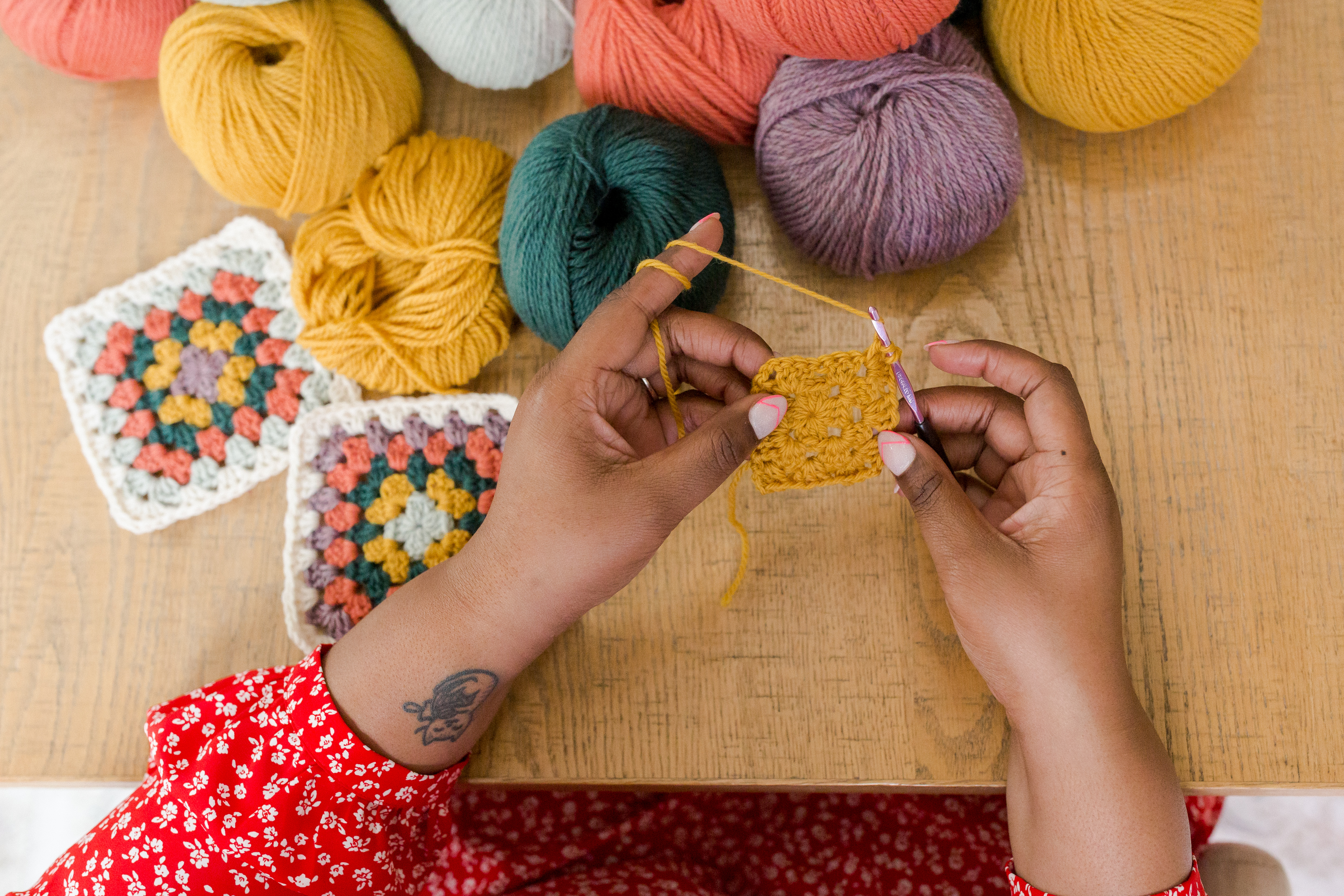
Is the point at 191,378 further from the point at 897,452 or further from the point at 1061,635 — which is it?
the point at 1061,635

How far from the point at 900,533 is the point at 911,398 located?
0.15 meters

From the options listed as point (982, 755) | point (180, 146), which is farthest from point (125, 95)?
point (982, 755)

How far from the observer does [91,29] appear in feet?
2.67

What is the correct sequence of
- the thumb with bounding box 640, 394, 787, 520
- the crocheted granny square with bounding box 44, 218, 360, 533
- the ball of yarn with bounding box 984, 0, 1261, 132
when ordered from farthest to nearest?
the crocheted granny square with bounding box 44, 218, 360, 533
the ball of yarn with bounding box 984, 0, 1261, 132
the thumb with bounding box 640, 394, 787, 520

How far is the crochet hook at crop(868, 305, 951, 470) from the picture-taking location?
64cm

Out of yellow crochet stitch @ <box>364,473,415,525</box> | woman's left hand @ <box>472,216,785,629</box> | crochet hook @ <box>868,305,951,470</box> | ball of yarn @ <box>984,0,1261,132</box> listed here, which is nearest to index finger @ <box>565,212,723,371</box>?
woman's left hand @ <box>472,216,785,629</box>

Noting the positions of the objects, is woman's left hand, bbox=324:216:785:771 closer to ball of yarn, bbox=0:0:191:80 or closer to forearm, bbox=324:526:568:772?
forearm, bbox=324:526:568:772

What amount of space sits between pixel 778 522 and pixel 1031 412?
234 mm

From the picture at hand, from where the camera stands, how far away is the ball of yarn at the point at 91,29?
2.64 ft

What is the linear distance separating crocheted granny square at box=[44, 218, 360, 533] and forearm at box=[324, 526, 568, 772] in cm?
24

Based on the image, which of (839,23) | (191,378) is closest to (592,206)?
(839,23)

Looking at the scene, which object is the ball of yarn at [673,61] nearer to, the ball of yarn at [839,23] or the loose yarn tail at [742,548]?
the ball of yarn at [839,23]

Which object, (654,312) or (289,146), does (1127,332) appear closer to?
(654,312)

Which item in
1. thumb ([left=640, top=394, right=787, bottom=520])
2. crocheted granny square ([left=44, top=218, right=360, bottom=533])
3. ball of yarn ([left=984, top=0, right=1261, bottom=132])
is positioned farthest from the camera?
crocheted granny square ([left=44, top=218, right=360, bottom=533])
